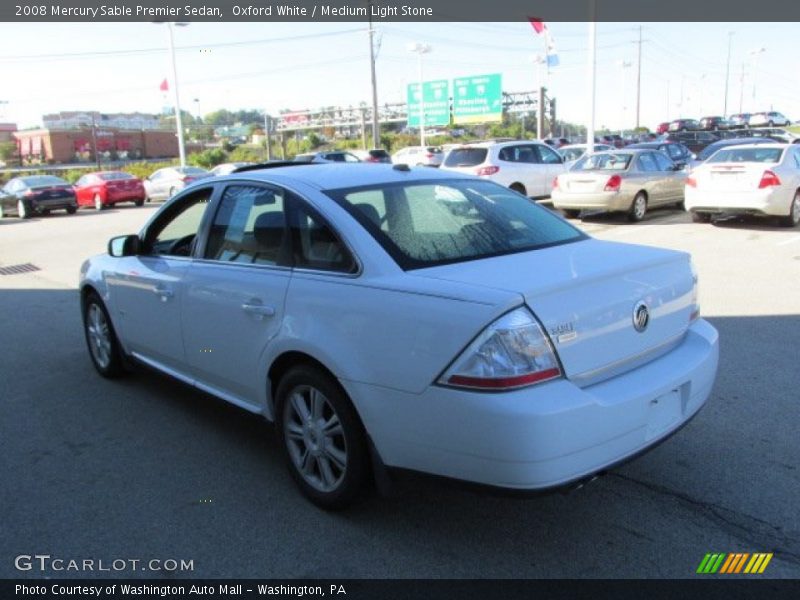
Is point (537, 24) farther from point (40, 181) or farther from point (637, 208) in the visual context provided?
point (40, 181)

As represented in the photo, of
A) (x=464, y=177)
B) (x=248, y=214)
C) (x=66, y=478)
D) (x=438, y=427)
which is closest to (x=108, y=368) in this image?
(x=66, y=478)

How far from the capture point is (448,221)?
372 centimetres

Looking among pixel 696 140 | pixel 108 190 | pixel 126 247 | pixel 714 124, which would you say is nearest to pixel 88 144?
pixel 108 190

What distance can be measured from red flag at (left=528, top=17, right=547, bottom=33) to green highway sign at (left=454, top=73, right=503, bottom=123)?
17528 mm

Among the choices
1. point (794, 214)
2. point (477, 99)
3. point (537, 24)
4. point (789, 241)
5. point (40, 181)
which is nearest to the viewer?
point (789, 241)

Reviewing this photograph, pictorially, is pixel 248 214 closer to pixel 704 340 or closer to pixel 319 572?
pixel 319 572

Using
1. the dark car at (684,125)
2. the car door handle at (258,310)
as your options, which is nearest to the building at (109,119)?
the dark car at (684,125)

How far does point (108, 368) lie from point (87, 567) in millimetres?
2814

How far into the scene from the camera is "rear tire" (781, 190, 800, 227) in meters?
12.5

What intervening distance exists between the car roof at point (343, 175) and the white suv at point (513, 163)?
12014 mm

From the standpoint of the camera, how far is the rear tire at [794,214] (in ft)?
40.9

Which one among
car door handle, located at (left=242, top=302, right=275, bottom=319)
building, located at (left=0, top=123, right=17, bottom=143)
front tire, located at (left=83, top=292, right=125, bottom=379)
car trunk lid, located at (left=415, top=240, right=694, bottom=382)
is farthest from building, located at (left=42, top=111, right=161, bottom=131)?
car trunk lid, located at (left=415, top=240, right=694, bottom=382)

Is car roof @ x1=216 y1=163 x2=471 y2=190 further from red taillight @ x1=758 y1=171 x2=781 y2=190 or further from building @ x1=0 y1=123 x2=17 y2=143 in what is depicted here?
building @ x1=0 y1=123 x2=17 y2=143

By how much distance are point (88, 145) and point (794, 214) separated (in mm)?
93603
